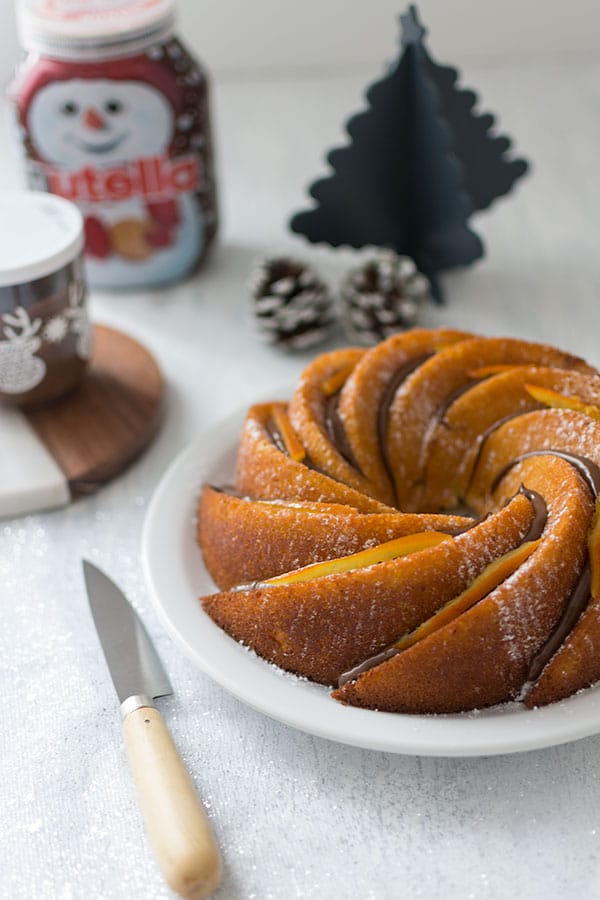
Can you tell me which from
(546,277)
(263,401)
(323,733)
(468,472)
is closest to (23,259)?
(263,401)

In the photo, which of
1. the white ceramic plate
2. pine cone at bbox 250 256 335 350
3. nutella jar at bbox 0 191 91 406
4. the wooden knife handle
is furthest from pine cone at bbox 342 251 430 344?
the wooden knife handle

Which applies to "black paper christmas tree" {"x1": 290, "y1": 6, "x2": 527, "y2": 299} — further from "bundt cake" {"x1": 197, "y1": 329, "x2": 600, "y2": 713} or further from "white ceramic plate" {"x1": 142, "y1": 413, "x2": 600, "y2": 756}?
"white ceramic plate" {"x1": 142, "y1": 413, "x2": 600, "y2": 756}

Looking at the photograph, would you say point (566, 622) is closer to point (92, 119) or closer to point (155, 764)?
point (155, 764)

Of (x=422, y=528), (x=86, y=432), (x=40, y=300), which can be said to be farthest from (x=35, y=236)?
(x=422, y=528)

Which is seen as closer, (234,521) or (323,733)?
(323,733)

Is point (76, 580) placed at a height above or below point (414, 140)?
below

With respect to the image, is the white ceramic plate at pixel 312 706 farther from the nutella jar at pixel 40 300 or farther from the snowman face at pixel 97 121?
the snowman face at pixel 97 121

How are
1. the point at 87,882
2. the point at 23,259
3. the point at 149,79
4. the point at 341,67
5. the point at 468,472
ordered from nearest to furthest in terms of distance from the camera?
the point at 87,882 < the point at 468,472 < the point at 23,259 < the point at 149,79 < the point at 341,67

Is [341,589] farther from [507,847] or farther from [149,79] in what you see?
[149,79]

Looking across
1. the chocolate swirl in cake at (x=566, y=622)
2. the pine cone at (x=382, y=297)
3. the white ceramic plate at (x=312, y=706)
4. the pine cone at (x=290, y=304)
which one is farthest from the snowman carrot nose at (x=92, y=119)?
the chocolate swirl in cake at (x=566, y=622)
